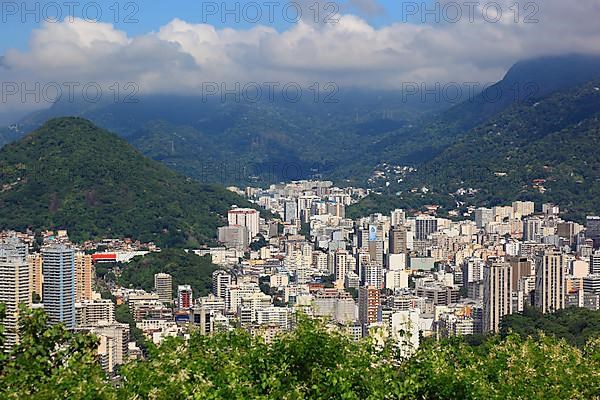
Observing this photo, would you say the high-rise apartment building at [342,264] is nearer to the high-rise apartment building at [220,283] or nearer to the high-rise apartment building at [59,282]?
the high-rise apartment building at [220,283]

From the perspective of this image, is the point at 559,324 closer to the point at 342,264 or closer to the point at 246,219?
the point at 342,264

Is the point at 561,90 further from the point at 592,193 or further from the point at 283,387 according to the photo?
the point at 283,387

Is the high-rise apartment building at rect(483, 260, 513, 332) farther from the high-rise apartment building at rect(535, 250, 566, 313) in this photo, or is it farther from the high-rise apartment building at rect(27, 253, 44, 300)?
the high-rise apartment building at rect(27, 253, 44, 300)

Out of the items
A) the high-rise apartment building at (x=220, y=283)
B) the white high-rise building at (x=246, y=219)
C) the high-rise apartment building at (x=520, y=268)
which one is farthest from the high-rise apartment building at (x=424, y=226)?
the high-rise apartment building at (x=220, y=283)

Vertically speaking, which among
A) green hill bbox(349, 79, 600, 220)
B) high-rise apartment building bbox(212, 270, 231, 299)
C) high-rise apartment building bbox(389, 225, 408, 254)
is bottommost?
high-rise apartment building bbox(212, 270, 231, 299)

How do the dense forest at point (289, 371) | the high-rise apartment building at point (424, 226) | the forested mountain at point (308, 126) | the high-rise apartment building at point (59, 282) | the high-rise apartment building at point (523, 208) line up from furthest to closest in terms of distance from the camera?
1. the forested mountain at point (308, 126)
2. the high-rise apartment building at point (523, 208)
3. the high-rise apartment building at point (424, 226)
4. the high-rise apartment building at point (59, 282)
5. the dense forest at point (289, 371)

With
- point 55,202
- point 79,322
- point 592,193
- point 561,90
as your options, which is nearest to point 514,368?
point 79,322

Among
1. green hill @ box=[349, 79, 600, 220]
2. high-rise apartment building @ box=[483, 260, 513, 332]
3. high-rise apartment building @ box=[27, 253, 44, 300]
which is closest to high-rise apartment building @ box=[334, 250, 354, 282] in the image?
high-rise apartment building @ box=[483, 260, 513, 332]
